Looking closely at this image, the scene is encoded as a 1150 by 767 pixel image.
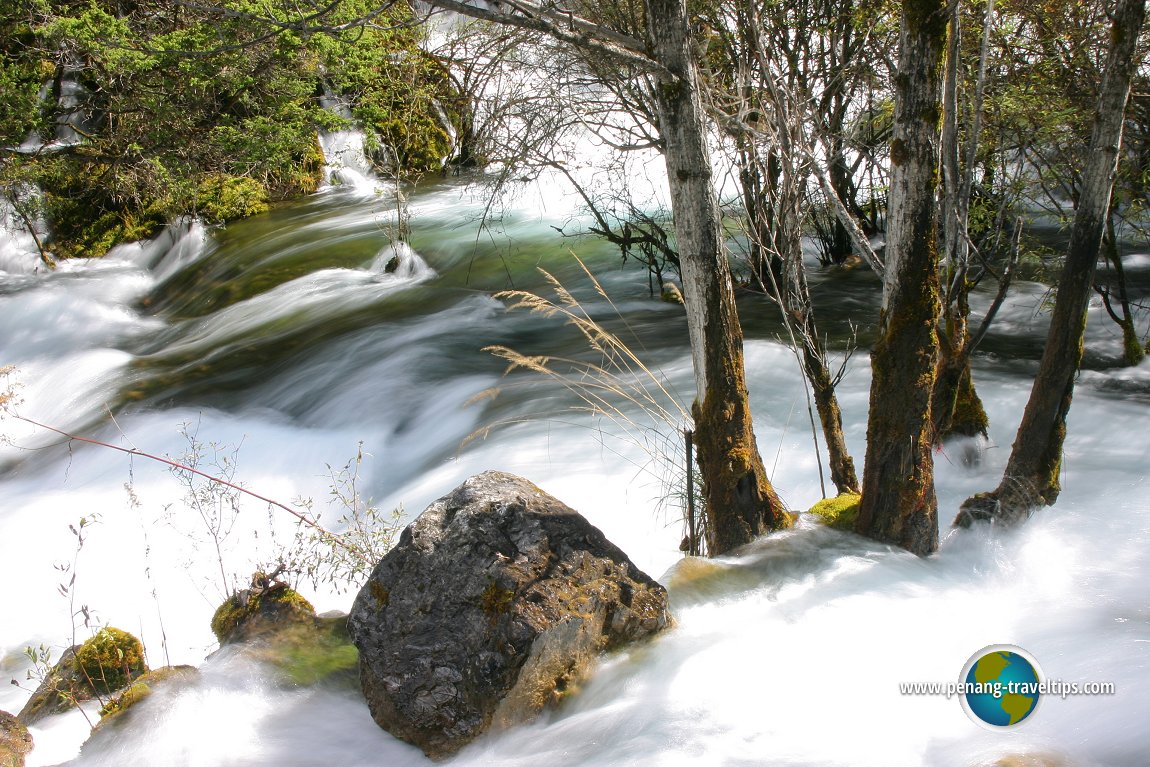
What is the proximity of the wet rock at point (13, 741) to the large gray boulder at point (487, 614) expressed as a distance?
1.33 m

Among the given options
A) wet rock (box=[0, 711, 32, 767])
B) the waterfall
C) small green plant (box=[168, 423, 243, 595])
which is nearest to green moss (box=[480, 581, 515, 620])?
wet rock (box=[0, 711, 32, 767])

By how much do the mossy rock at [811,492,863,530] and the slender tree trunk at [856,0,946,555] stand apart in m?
0.10

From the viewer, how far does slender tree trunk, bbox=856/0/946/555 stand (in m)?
2.96

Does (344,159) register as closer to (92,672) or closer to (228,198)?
(228,198)

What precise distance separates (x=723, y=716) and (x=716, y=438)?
3.66 feet

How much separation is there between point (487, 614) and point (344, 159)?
515 inches

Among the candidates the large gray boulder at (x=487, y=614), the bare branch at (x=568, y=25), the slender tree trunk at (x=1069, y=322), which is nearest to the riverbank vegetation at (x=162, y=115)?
the bare branch at (x=568, y=25)

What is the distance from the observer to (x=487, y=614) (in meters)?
2.88

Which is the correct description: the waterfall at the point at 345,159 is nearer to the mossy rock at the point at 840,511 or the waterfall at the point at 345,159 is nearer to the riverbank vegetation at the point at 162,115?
the riverbank vegetation at the point at 162,115

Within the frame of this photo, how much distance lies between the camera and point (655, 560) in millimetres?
4523

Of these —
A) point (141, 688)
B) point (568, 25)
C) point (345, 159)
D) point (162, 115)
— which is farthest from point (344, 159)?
point (141, 688)

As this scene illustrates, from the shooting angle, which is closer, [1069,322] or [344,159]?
[1069,322]

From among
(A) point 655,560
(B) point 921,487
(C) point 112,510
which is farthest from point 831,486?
(C) point 112,510

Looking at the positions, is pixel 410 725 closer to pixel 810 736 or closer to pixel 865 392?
pixel 810 736
